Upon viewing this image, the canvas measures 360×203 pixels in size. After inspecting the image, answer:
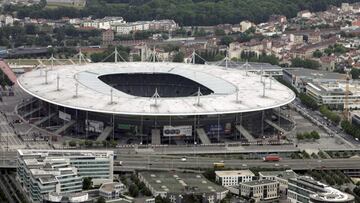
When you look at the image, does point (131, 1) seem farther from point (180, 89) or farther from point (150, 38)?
point (180, 89)

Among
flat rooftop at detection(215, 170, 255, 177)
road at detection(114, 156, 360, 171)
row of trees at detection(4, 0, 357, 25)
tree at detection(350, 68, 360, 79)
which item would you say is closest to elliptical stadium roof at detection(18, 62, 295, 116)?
road at detection(114, 156, 360, 171)

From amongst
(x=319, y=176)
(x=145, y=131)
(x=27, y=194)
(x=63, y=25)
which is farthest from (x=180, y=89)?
(x=63, y=25)

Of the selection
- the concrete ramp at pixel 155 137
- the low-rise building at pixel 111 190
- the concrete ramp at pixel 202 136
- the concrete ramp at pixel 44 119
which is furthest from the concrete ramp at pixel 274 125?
the low-rise building at pixel 111 190

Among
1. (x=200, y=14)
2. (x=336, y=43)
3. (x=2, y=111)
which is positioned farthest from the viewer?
(x=200, y=14)

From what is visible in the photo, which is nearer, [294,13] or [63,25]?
[63,25]

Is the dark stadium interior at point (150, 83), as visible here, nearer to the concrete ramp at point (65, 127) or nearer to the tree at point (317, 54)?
the concrete ramp at point (65, 127)

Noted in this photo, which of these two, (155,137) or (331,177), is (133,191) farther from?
(155,137)
